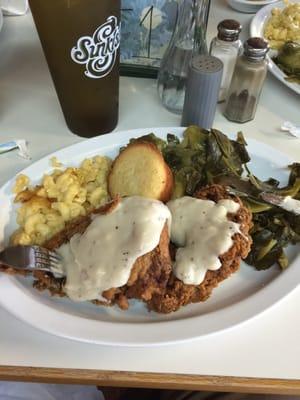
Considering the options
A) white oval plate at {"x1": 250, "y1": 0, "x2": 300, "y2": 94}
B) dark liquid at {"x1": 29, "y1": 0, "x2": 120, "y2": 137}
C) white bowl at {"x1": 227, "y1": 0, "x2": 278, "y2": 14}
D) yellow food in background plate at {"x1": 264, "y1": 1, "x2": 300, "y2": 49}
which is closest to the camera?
dark liquid at {"x1": 29, "y1": 0, "x2": 120, "y2": 137}

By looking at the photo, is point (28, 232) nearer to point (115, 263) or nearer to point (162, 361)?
point (115, 263)

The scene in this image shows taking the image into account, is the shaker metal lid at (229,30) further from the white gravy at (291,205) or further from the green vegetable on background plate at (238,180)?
the white gravy at (291,205)

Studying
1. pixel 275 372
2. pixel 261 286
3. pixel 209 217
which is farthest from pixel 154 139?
pixel 275 372

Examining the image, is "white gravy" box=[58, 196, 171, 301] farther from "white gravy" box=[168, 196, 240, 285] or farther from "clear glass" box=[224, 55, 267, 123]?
"clear glass" box=[224, 55, 267, 123]

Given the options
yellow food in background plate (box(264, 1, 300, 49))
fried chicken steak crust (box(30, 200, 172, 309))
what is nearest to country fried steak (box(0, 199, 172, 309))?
fried chicken steak crust (box(30, 200, 172, 309))

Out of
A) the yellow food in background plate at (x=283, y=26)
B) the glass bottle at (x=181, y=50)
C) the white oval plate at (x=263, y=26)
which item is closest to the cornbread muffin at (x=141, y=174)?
the glass bottle at (x=181, y=50)

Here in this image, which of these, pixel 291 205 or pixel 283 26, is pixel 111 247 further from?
pixel 283 26
